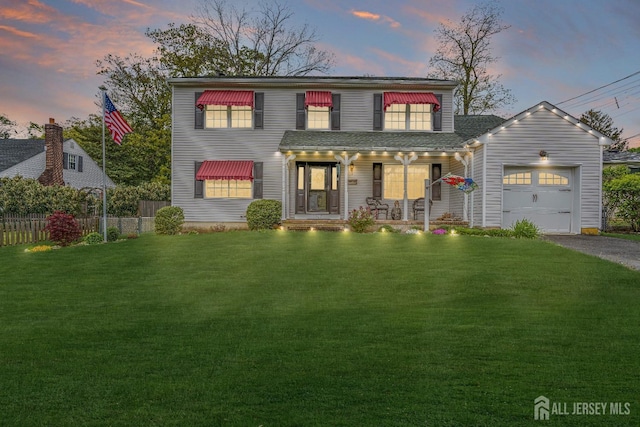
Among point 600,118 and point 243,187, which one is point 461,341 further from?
point 600,118

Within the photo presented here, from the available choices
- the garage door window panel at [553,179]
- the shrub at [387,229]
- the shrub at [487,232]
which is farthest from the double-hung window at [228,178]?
the garage door window panel at [553,179]

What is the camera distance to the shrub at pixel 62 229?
15.8 meters

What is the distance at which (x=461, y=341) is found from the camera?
576 centimetres

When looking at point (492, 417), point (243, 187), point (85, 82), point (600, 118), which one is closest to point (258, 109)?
point (243, 187)

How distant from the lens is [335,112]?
20.6 m

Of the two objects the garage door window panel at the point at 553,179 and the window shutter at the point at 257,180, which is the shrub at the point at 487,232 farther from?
the window shutter at the point at 257,180

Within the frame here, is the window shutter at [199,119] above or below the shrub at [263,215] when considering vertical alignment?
above

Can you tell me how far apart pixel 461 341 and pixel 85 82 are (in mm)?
40976

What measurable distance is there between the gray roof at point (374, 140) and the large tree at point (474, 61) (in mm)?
14912

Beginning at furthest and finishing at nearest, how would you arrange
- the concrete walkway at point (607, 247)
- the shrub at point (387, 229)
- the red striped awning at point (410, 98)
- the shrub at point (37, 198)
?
the shrub at point (37, 198) → the red striped awning at point (410, 98) → the shrub at point (387, 229) → the concrete walkway at point (607, 247)

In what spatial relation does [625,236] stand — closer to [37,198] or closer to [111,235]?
[111,235]

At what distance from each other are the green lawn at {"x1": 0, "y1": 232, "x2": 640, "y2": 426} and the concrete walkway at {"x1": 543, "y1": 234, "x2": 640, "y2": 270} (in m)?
1.14
